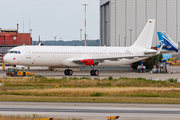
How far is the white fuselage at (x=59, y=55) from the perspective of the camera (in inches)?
1844

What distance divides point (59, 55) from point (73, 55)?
2.35 m

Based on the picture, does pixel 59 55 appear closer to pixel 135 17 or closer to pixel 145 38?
pixel 145 38

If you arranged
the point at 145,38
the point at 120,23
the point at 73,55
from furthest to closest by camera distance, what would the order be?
the point at 120,23
the point at 145,38
the point at 73,55

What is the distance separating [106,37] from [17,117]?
120 metres

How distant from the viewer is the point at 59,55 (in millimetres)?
48844

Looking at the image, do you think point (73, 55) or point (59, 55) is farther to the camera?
point (73, 55)

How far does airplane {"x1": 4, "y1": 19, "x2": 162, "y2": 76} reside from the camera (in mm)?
47000

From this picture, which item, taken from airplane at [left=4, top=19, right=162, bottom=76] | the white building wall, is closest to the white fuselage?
airplane at [left=4, top=19, right=162, bottom=76]

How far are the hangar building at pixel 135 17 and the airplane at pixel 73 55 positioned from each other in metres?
67.6

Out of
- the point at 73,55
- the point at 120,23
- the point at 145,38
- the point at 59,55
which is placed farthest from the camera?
the point at 120,23

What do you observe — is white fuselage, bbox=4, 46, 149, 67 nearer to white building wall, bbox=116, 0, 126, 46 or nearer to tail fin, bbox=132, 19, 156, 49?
tail fin, bbox=132, 19, 156, 49

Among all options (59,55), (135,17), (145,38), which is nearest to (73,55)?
(59,55)

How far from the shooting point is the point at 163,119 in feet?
48.8

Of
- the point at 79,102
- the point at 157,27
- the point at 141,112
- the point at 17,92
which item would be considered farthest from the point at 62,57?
the point at 157,27
